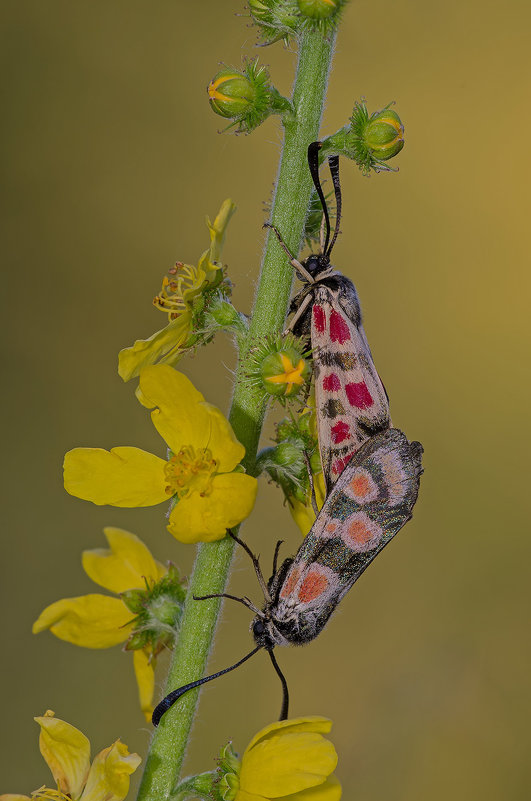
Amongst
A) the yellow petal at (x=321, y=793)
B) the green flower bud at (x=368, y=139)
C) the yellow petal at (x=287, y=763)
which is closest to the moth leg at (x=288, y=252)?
the green flower bud at (x=368, y=139)

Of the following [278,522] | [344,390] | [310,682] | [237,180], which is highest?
[237,180]

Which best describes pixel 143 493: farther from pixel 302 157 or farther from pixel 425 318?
pixel 425 318

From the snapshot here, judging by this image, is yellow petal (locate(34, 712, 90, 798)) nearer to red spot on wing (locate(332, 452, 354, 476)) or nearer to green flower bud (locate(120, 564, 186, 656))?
green flower bud (locate(120, 564, 186, 656))

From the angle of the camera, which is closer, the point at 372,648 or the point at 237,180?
the point at 372,648

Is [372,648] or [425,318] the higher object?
[425,318]

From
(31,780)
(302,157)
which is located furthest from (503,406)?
(302,157)

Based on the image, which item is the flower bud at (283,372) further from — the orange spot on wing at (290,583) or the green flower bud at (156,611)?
the green flower bud at (156,611)

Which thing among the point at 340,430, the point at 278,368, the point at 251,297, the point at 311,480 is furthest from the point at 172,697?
the point at 251,297
